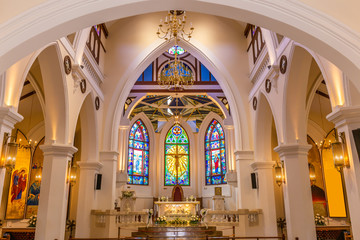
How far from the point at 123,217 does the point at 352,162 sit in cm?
824

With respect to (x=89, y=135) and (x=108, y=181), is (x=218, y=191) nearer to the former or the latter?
(x=108, y=181)

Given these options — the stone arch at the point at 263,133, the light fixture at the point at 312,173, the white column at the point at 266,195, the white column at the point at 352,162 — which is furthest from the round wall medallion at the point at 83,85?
the light fixture at the point at 312,173

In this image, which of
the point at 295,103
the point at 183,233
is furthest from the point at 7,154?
the point at 183,233

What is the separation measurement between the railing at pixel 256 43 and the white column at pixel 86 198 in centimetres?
656

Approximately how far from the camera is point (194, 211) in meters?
16.1

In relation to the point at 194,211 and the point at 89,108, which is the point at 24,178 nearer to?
the point at 89,108

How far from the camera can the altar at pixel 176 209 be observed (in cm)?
1568

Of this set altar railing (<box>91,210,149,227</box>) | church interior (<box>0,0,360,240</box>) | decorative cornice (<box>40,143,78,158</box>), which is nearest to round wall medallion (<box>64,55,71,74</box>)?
church interior (<box>0,0,360,240</box>)

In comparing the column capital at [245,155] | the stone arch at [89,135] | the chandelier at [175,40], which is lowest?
the column capital at [245,155]

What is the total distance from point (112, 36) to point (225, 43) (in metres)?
4.45

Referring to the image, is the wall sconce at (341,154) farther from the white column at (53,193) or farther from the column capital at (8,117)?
the white column at (53,193)

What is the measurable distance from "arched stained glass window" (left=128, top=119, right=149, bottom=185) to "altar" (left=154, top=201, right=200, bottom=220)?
3348 mm

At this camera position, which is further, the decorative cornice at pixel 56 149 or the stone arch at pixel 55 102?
the decorative cornice at pixel 56 149

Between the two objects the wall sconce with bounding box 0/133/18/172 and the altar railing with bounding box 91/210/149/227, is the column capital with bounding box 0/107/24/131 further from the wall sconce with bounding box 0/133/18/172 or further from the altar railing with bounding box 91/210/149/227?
the altar railing with bounding box 91/210/149/227
